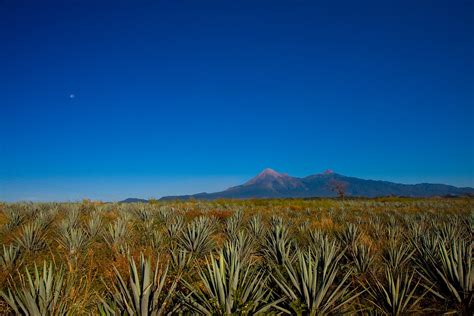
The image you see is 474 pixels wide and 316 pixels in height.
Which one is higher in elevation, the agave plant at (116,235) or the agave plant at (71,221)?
the agave plant at (71,221)

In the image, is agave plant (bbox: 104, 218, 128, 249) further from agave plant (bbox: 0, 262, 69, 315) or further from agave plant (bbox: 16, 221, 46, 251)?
agave plant (bbox: 0, 262, 69, 315)

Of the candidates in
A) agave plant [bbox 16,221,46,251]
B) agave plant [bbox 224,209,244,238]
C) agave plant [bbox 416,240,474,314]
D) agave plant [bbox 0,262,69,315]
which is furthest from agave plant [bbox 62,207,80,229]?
agave plant [bbox 416,240,474,314]

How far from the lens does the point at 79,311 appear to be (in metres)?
3.39

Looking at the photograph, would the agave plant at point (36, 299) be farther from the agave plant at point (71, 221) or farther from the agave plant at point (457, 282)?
the agave plant at point (71, 221)

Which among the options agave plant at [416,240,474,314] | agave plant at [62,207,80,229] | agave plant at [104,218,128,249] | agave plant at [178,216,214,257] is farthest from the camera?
agave plant at [62,207,80,229]

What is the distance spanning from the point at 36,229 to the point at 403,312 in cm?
798

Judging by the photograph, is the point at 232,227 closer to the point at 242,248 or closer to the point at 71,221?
the point at 242,248

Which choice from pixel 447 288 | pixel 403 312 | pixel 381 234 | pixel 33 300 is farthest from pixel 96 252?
pixel 381 234

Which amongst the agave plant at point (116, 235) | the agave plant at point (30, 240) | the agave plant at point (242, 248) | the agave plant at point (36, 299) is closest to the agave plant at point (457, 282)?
the agave plant at point (242, 248)

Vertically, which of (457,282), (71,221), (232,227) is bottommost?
(457,282)

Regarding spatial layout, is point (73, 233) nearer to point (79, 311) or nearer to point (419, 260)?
point (79, 311)

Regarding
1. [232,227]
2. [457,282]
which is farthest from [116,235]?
[457,282]

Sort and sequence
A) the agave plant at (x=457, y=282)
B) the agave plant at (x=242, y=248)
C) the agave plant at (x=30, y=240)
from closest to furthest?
the agave plant at (x=457, y=282)
the agave plant at (x=242, y=248)
the agave plant at (x=30, y=240)

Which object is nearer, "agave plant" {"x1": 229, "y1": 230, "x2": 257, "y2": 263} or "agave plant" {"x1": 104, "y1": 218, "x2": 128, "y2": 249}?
"agave plant" {"x1": 229, "y1": 230, "x2": 257, "y2": 263}
